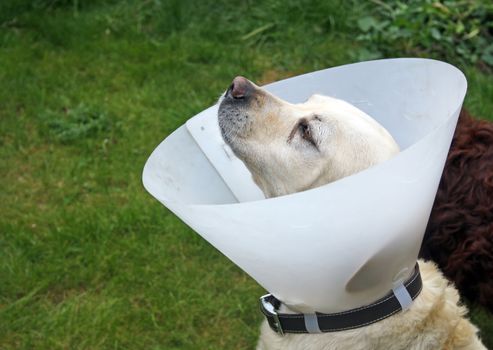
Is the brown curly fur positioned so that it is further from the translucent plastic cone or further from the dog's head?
the dog's head

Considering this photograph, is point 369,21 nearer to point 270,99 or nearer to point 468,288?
point 468,288

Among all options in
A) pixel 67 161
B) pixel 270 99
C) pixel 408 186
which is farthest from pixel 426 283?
pixel 67 161

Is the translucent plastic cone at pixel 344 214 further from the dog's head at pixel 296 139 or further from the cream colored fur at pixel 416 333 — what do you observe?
the dog's head at pixel 296 139

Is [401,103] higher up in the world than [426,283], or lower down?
higher up

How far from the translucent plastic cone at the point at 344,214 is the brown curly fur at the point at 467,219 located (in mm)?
578

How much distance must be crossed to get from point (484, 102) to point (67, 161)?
3.23 m

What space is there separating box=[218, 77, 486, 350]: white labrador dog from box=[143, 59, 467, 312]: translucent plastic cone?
6.2 inches

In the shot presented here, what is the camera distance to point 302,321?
2.57 metres

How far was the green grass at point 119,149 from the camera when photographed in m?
4.07

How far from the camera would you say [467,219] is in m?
3.34

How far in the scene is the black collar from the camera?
2.48 meters

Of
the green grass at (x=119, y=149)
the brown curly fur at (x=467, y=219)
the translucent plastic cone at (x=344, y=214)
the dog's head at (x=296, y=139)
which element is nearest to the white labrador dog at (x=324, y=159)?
the dog's head at (x=296, y=139)

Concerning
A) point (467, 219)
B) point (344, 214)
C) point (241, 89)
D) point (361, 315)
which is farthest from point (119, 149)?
point (344, 214)

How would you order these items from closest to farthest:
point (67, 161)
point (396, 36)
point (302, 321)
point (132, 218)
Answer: point (302, 321) → point (132, 218) → point (67, 161) → point (396, 36)
